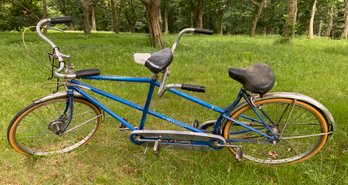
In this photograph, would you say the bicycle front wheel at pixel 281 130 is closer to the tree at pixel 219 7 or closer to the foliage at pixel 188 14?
the foliage at pixel 188 14

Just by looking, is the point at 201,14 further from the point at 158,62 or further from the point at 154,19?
the point at 158,62

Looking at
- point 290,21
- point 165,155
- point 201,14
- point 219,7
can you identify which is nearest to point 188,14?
point 219,7

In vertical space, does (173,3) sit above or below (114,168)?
above

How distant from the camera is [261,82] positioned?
2812 millimetres

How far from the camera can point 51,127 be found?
11.4 feet

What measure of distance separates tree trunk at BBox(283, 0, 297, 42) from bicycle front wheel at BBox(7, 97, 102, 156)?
11457mm

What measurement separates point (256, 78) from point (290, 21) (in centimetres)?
1164

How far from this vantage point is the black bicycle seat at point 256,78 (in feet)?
9.22

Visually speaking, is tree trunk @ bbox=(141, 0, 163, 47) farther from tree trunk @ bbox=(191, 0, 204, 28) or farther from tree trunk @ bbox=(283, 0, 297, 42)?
tree trunk @ bbox=(191, 0, 204, 28)

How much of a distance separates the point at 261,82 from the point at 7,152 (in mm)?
3036

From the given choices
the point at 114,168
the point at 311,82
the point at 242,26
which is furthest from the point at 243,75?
the point at 242,26

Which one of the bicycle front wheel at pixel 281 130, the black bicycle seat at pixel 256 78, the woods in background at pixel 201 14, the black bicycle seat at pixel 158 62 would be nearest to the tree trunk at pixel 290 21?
the bicycle front wheel at pixel 281 130

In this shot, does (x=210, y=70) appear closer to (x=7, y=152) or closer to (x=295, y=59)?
(x=295, y=59)

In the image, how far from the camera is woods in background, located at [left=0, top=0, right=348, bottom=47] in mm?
29781
